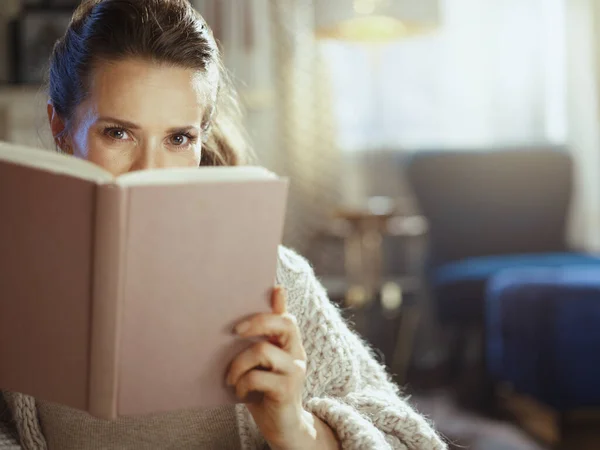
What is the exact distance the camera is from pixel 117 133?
3.22ft

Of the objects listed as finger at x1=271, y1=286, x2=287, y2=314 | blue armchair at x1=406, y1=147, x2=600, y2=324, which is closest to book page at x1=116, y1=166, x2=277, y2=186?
finger at x1=271, y1=286, x2=287, y2=314

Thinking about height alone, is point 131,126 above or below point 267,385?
→ above

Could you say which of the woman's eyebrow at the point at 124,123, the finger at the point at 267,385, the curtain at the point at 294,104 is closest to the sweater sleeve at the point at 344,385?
the finger at the point at 267,385

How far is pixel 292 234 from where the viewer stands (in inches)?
151

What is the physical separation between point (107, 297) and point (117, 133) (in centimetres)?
35

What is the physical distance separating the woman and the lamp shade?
2.27 m

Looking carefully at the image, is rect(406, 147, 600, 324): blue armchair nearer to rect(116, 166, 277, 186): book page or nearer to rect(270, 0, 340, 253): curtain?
rect(270, 0, 340, 253): curtain

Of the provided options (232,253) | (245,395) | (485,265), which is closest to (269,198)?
(232,253)

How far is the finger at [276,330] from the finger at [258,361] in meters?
0.01

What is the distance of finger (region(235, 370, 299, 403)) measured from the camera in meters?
0.73

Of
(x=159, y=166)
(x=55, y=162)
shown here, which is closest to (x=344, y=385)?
(x=159, y=166)

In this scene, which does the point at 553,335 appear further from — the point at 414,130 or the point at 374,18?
the point at 414,130

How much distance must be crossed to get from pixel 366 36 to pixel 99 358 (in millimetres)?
2953

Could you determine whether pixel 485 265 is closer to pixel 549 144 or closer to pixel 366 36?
pixel 549 144
